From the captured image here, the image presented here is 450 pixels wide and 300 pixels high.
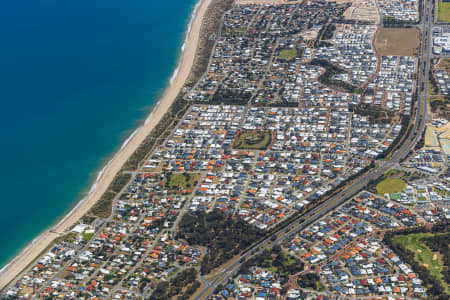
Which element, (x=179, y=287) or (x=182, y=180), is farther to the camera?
(x=182, y=180)

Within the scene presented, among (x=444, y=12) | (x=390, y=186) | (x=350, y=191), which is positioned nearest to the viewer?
(x=350, y=191)

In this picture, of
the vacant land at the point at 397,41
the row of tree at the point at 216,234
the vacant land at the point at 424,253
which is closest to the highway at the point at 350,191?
the row of tree at the point at 216,234

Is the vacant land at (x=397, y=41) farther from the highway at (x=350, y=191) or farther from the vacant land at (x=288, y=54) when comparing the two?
the vacant land at (x=288, y=54)

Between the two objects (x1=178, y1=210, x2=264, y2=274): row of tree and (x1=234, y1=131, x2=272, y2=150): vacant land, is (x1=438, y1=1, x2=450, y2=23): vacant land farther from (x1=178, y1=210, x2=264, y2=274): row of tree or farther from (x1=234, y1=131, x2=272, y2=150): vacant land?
(x1=178, y1=210, x2=264, y2=274): row of tree

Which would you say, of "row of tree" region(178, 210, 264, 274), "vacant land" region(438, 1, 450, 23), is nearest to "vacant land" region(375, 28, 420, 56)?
"vacant land" region(438, 1, 450, 23)

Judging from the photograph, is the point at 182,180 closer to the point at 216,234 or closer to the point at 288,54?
the point at 216,234

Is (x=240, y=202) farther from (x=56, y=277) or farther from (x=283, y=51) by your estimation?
(x=283, y=51)

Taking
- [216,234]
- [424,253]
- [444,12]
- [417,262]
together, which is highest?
[444,12]

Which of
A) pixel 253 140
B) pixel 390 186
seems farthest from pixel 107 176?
pixel 390 186
